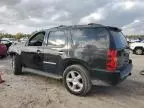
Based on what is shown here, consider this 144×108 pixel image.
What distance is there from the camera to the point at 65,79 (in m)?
6.11

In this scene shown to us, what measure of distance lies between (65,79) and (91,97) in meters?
0.90

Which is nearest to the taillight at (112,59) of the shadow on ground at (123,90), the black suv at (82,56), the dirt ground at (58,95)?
the black suv at (82,56)

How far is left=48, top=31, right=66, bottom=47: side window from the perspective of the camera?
20.7 ft

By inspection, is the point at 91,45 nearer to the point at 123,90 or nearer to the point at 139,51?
the point at 123,90

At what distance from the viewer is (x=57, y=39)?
21.3ft

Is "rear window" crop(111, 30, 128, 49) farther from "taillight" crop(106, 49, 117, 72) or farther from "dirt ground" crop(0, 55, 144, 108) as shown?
"dirt ground" crop(0, 55, 144, 108)

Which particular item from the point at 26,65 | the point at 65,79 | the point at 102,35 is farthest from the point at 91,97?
the point at 26,65

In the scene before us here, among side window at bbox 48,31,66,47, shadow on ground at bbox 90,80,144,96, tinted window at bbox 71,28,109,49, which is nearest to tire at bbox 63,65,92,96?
shadow on ground at bbox 90,80,144,96

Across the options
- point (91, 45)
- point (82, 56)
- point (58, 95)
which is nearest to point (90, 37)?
point (91, 45)

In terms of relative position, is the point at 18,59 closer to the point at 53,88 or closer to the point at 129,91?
the point at 53,88

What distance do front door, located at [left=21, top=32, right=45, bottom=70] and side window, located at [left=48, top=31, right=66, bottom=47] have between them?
459 mm

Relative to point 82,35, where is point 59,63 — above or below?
below

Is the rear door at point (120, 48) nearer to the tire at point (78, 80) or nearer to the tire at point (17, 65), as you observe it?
the tire at point (78, 80)

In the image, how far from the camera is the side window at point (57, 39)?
20.7ft
